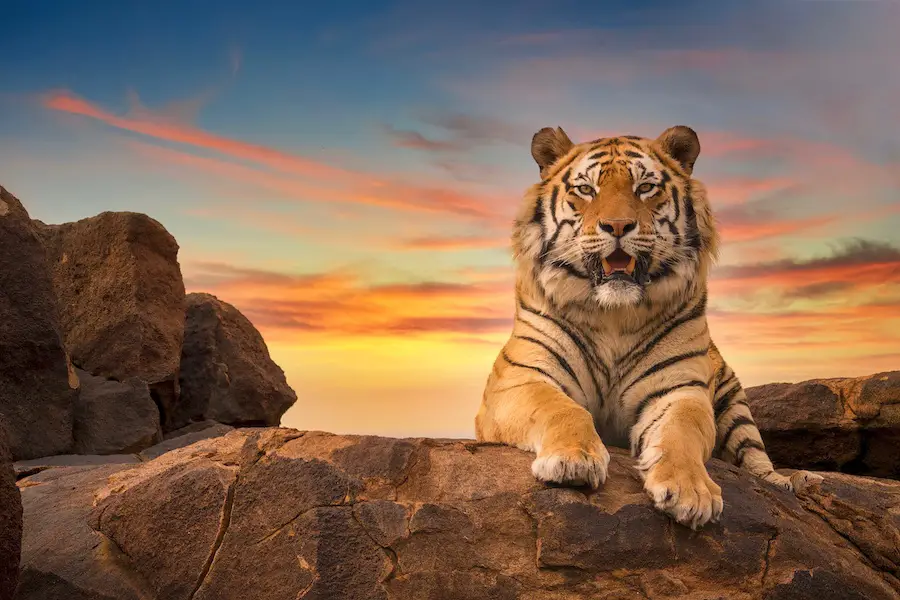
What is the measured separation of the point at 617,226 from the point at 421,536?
187 cm

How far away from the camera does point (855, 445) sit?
308 inches

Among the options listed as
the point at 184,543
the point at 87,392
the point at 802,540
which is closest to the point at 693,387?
the point at 802,540

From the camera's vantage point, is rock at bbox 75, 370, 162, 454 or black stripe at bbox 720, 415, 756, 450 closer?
black stripe at bbox 720, 415, 756, 450

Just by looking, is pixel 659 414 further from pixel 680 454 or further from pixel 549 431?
pixel 549 431

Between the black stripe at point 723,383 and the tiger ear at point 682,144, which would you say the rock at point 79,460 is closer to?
the black stripe at point 723,383

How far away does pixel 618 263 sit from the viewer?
4.36m

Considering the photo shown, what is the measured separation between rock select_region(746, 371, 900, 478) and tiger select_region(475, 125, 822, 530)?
3322mm

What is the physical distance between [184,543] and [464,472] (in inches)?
54.1

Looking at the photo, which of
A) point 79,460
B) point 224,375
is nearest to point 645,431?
point 79,460

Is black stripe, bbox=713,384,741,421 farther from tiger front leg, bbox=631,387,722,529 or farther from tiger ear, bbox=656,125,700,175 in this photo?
tiger ear, bbox=656,125,700,175

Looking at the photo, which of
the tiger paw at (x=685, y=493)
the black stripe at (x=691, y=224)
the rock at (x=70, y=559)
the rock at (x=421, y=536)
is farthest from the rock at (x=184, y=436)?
the tiger paw at (x=685, y=493)

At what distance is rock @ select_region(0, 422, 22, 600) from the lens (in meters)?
3.55

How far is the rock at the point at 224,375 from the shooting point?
10164mm

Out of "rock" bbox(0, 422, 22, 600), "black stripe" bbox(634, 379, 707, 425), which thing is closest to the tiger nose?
"black stripe" bbox(634, 379, 707, 425)
